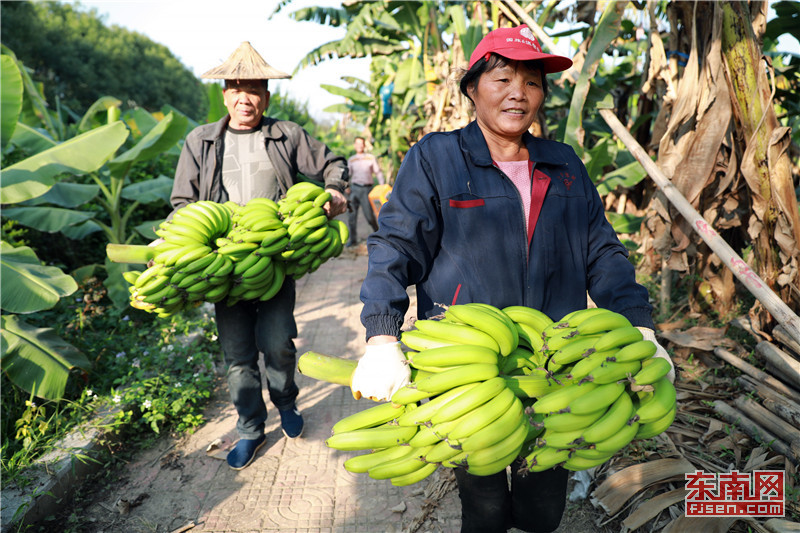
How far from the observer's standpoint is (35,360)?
3.65 meters

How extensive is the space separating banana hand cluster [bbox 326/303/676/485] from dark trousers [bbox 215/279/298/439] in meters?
1.88

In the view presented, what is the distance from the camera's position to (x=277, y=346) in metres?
3.43

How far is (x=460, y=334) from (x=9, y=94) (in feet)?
16.3

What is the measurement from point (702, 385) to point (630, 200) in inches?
143

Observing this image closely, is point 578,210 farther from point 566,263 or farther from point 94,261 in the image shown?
point 94,261

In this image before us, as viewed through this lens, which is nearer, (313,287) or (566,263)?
(566,263)

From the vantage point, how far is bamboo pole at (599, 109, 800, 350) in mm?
2718

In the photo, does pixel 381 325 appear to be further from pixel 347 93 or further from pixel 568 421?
pixel 347 93

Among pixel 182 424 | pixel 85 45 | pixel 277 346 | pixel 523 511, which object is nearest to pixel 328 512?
pixel 277 346

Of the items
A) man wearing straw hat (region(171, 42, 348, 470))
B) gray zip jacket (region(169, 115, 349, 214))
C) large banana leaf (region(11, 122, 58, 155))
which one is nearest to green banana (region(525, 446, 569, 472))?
man wearing straw hat (region(171, 42, 348, 470))

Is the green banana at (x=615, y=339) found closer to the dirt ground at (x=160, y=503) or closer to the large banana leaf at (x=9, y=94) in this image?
the dirt ground at (x=160, y=503)

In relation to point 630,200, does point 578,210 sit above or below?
above

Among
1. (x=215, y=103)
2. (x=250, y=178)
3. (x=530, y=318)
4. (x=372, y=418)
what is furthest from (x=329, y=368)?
(x=215, y=103)

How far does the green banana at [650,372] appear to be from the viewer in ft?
4.89
